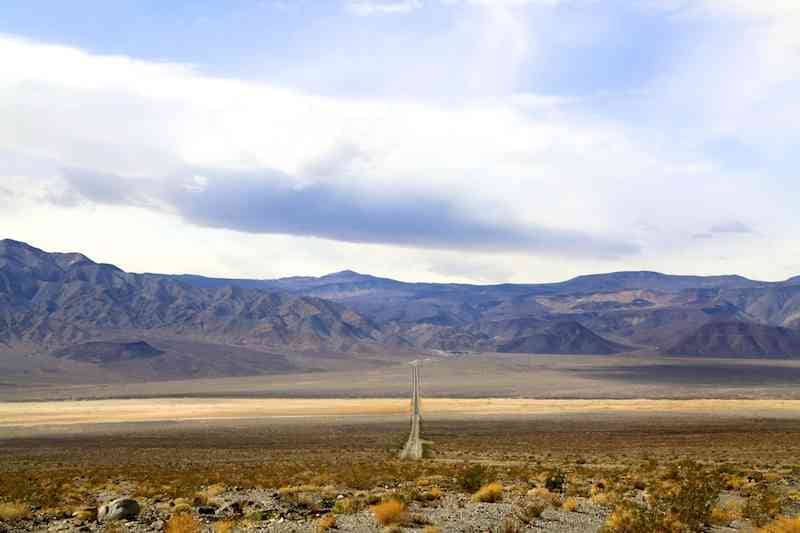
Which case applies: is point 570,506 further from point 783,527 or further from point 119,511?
point 119,511

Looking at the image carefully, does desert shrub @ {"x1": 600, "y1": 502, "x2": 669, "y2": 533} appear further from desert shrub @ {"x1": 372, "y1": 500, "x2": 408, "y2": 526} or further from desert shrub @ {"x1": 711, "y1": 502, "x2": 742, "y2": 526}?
desert shrub @ {"x1": 372, "y1": 500, "x2": 408, "y2": 526}

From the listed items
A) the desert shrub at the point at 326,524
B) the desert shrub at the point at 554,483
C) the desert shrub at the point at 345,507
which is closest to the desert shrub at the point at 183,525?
the desert shrub at the point at 326,524

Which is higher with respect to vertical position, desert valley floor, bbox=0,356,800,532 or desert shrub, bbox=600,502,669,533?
desert shrub, bbox=600,502,669,533

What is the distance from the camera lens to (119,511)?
60.4ft

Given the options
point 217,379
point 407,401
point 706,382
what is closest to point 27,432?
point 407,401

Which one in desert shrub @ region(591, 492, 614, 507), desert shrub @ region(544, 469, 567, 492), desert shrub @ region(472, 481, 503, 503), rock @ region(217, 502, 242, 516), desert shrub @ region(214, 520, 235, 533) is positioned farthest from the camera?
desert shrub @ region(544, 469, 567, 492)

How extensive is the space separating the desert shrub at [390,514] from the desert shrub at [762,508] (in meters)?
7.18

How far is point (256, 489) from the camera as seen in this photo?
79.1 ft

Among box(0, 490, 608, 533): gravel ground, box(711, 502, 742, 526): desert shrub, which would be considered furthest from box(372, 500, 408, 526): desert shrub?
box(711, 502, 742, 526): desert shrub

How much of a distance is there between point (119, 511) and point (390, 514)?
6.36 metres

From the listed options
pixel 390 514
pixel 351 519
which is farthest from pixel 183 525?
pixel 390 514

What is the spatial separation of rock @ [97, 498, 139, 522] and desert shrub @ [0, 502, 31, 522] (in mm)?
1637

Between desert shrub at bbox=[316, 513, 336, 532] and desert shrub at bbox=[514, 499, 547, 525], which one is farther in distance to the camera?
desert shrub at bbox=[514, 499, 547, 525]

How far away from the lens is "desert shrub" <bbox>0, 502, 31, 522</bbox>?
17984mm
